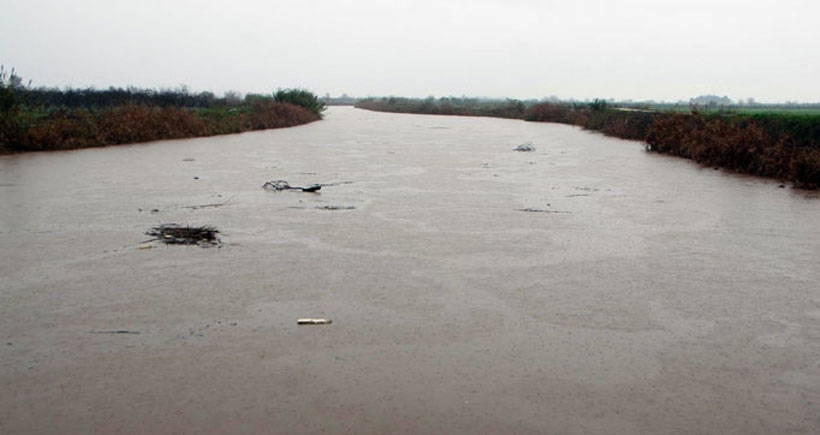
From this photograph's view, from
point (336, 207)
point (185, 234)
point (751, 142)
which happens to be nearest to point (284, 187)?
point (336, 207)

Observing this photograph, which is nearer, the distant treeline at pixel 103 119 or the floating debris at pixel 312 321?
the floating debris at pixel 312 321

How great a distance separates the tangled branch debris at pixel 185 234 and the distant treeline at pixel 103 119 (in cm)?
893

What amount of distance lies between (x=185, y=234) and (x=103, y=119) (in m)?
12.2

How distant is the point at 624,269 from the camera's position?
5781mm

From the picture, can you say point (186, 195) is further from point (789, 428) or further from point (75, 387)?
point (789, 428)

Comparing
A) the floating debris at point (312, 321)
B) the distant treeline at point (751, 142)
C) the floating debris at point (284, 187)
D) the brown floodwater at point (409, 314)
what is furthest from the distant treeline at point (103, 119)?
the distant treeline at point (751, 142)

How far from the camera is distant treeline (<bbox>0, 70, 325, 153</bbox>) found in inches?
581

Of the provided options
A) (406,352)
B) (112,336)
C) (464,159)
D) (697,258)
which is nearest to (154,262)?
(112,336)

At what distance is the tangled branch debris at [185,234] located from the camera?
6.54 metres

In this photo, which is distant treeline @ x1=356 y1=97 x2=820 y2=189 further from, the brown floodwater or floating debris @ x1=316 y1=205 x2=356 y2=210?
floating debris @ x1=316 y1=205 x2=356 y2=210

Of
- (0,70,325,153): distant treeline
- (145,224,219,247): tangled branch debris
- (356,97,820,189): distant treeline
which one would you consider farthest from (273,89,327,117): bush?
(145,224,219,247): tangled branch debris

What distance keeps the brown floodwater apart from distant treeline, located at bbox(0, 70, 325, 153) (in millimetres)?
6078

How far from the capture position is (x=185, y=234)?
6828 millimetres

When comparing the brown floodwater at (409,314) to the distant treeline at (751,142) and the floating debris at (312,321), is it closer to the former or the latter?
the floating debris at (312,321)
